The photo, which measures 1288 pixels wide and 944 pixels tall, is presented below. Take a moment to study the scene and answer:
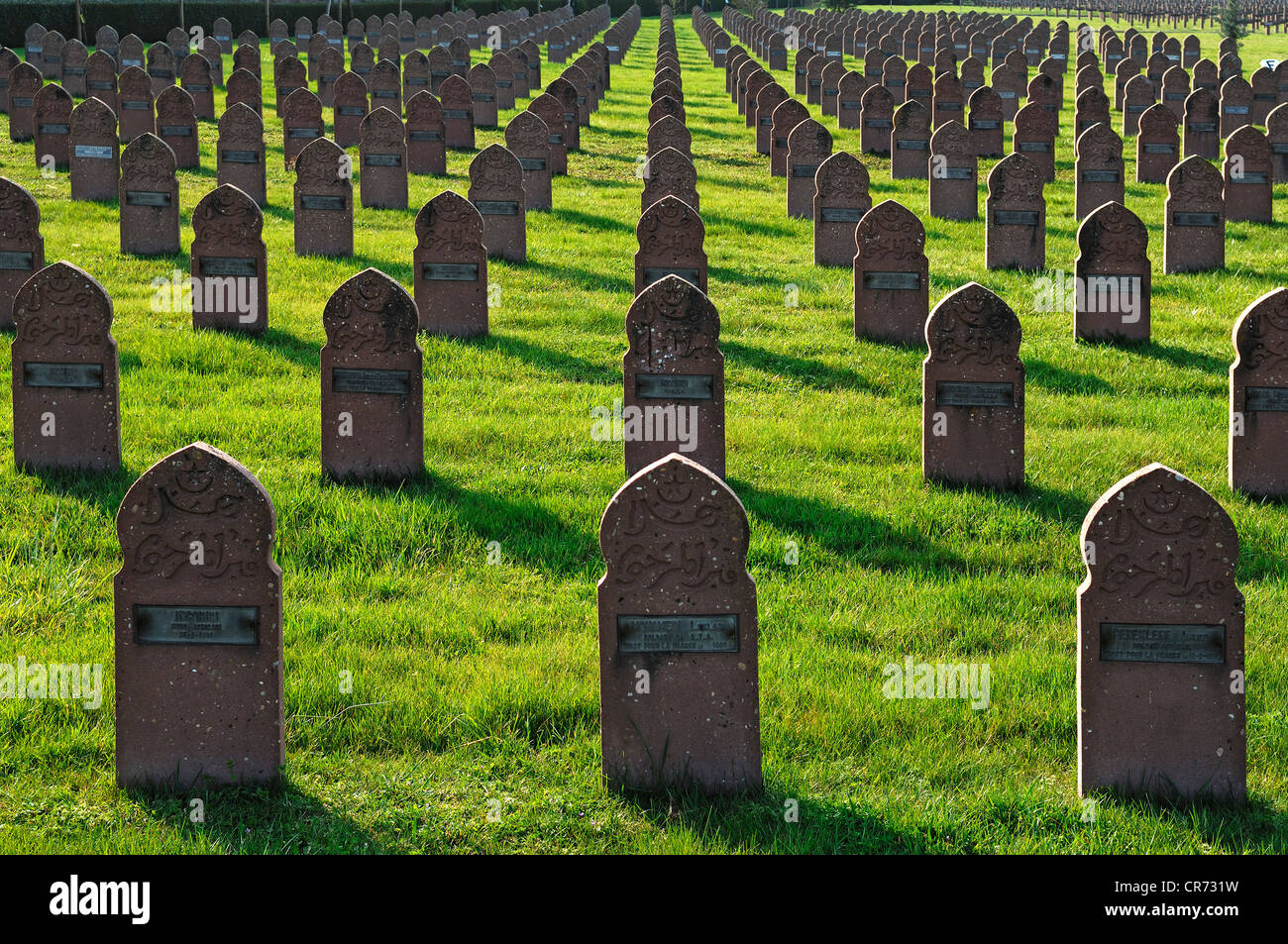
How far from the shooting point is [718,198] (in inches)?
782

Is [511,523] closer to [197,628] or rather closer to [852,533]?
[852,533]

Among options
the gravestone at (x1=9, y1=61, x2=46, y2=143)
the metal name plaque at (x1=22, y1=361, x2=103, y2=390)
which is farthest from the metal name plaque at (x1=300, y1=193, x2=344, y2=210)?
the gravestone at (x1=9, y1=61, x2=46, y2=143)

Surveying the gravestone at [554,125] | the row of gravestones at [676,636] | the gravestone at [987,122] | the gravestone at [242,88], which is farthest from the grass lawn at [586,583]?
the gravestone at [242,88]

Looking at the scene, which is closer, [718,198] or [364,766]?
[364,766]

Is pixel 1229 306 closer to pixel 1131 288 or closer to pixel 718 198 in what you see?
pixel 1131 288

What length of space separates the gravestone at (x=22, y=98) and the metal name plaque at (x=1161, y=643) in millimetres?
21149

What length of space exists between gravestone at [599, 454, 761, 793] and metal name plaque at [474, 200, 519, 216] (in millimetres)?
10154

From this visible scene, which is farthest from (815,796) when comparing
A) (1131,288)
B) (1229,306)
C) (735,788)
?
(1229,306)

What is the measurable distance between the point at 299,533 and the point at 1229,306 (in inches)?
366

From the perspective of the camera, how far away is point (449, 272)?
1211cm

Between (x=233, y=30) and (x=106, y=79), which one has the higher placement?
(x=233, y=30)

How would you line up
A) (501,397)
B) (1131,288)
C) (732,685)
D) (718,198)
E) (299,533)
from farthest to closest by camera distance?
(718,198) → (1131,288) → (501,397) → (299,533) → (732,685)

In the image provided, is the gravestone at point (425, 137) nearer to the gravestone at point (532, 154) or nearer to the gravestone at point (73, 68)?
the gravestone at point (532, 154)

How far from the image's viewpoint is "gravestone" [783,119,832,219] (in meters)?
17.8
